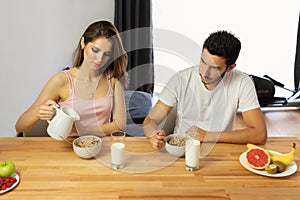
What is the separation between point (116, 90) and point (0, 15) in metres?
1.21

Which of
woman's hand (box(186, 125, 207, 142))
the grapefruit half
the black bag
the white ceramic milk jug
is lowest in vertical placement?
the black bag

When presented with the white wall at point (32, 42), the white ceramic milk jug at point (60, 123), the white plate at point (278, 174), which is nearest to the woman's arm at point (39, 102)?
the white ceramic milk jug at point (60, 123)

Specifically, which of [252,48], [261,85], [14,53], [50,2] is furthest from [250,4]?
[14,53]

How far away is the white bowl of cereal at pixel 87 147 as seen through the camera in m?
1.41

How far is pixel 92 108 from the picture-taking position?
1801 millimetres

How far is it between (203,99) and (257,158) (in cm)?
57

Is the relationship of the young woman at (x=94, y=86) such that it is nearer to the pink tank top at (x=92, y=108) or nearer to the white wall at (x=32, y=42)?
the pink tank top at (x=92, y=108)

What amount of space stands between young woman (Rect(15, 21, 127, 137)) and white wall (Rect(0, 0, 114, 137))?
1026 mm

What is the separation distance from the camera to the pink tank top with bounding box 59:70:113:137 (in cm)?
175

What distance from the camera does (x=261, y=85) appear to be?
3.92 m

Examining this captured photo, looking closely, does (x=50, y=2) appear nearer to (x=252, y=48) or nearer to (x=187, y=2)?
(x=187, y=2)

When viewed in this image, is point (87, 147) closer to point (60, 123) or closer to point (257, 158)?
point (60, 123)

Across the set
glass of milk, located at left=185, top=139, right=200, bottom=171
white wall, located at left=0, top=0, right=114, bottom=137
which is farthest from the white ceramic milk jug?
white wall, located at left=0, top=0, right=114, bottom=137

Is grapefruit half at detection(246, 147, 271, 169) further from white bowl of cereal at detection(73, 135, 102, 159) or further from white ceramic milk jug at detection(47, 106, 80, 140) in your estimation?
white ceramic milk jug at detection(47, 106, 80, 140)
